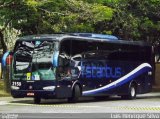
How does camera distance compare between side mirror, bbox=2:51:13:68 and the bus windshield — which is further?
side mirror, bbox=2:51:13:68

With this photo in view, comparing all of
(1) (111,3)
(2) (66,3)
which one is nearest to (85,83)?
(2) (66,3)

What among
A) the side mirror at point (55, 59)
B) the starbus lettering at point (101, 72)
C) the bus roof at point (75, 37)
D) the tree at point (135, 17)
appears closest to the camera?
the side mirror at point (55, 59)

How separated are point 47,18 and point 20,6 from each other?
2.23 metres

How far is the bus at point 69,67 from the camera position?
25.2 m

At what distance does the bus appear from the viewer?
25.2 metres

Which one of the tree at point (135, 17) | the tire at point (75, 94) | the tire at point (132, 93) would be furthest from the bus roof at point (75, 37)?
the tree at point (135, 17)

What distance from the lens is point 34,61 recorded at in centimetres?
2525

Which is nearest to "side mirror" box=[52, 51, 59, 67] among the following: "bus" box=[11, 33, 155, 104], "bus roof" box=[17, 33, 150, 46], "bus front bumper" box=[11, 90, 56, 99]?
"bus" box=[11, 33, 155, 104]

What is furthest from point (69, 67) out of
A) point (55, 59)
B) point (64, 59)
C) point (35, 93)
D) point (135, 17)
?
point (135, 17)

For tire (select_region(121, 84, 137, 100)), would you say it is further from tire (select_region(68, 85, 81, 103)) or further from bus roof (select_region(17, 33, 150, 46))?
tire (select_region(68, 85, 81, 103))

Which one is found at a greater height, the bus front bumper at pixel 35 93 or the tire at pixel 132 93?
the bus front bumper at pixel 35 93

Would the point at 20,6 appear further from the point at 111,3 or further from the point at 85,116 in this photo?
the point at 85,116

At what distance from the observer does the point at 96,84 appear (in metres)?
28.1

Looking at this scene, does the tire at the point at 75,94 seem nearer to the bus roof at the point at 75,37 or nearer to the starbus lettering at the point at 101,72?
the starbus lettering at the point at 101,72
